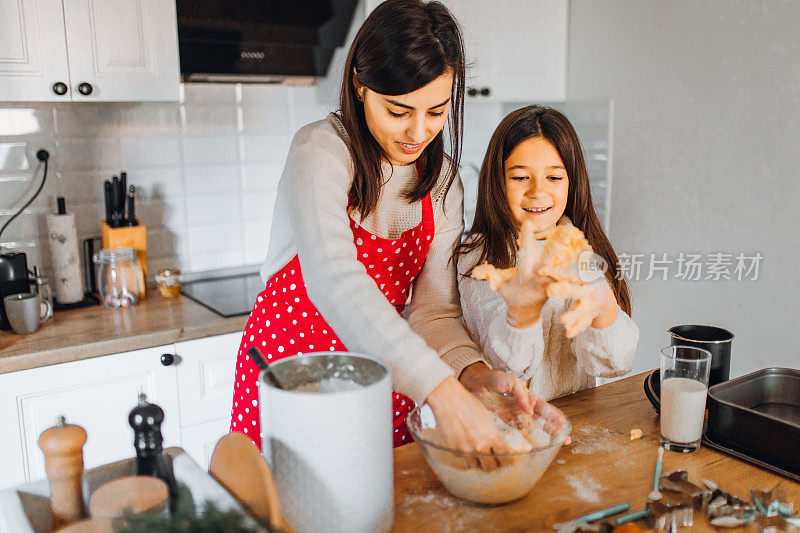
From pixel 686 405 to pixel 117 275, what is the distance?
1684 mm

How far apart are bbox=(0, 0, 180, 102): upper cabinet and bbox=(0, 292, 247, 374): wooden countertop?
623 millimetres

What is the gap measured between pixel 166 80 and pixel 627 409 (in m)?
1.55

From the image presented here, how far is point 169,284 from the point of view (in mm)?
2205

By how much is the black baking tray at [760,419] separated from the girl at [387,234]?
30 centimetres

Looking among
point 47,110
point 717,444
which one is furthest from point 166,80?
point 717,444

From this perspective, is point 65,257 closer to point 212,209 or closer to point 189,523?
point 212,209

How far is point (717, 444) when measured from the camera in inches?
42.5

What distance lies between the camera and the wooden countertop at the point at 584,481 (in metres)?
0.87

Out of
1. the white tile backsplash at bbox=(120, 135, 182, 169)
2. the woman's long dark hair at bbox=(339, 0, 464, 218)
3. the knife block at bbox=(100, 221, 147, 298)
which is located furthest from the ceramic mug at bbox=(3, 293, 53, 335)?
the woman's long dark hair at bbox=(339, 0, 464, 218)

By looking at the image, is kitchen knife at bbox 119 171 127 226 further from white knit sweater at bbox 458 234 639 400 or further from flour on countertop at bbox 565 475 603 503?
flour on countertop at bbox 565 475 603 503

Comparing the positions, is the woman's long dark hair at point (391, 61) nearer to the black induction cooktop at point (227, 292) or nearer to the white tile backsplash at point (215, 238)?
the black induction cooktop at point (227, 292)

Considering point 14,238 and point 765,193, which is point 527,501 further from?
point 14,238

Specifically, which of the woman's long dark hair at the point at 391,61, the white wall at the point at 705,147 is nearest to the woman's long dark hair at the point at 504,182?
the woman's long dark hair at the point at 391,61

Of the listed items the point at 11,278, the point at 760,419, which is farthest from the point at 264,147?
the point at 760,419
